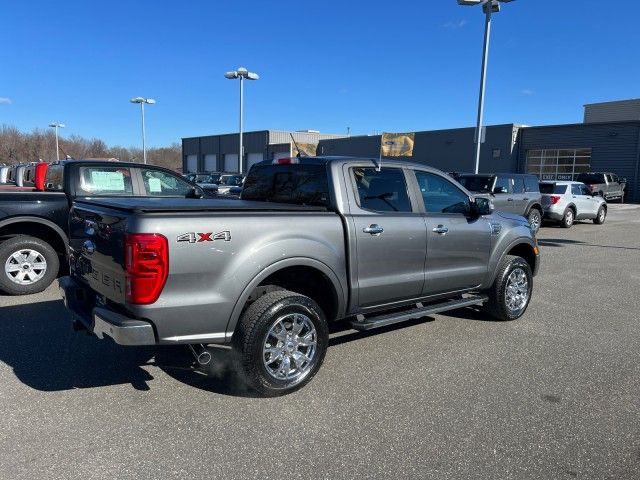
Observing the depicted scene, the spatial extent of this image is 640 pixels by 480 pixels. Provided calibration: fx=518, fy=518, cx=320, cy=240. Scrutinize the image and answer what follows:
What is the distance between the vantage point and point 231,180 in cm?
2631

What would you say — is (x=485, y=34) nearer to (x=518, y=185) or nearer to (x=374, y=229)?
(x=518, y=185)

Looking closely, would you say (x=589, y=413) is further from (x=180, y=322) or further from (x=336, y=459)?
(x=180, y=322)

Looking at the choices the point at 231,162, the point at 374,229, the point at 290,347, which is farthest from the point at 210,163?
the point at 290,347

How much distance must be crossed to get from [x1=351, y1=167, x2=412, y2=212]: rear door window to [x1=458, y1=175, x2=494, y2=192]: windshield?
32.0ft

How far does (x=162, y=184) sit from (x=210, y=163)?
54.7m

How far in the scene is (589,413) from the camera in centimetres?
369

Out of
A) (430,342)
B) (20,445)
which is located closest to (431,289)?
(430,342)

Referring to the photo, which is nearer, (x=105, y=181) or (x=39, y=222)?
(x=39, y=222)

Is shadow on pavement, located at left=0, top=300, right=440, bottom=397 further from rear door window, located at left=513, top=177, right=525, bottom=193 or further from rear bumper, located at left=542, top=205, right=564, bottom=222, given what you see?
rear bumper, located at left=542, top=205, right=564, bottom=222

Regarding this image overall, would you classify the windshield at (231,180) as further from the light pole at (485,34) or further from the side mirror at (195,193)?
the side mirror at (195,193)

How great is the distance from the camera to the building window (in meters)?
32.2

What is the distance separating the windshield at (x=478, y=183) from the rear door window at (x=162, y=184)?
28.4 feet

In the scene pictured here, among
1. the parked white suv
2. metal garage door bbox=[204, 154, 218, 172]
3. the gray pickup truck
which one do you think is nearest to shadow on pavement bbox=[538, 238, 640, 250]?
the parked white suv

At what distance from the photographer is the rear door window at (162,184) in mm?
7637
